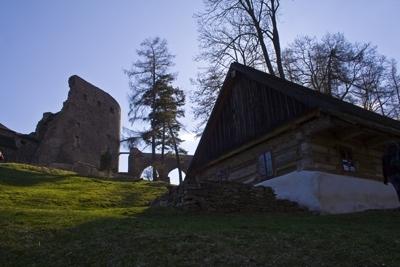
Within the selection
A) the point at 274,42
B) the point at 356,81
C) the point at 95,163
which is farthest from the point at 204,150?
the point at 95,163

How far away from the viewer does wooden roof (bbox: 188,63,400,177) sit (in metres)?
15.7

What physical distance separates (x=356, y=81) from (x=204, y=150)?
13.2 meters

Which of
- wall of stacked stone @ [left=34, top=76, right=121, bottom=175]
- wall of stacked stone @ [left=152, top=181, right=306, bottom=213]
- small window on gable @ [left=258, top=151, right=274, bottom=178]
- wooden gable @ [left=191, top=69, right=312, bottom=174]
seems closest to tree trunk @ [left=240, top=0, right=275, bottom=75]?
wooden gable @ [left=191, top=69, right=312, bottom=174]

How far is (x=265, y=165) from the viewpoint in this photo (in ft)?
58.2

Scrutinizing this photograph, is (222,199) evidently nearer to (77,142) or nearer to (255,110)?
(255,110)

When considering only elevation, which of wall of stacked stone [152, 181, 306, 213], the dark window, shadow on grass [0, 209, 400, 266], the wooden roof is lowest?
shadow on grass [0, 209, 400, 266]

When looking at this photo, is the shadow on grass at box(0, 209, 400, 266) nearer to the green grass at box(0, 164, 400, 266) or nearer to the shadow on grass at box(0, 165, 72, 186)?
the green grass at box(0, 164, 400, 266)

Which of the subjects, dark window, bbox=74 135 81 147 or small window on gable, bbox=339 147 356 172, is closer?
small window on gable, bbox=339 147 356 172

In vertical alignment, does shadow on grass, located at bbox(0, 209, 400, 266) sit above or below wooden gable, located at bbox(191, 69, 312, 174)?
below

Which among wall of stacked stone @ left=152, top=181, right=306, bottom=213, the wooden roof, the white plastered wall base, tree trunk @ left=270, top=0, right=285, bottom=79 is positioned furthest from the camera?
tree trunk @ left=270, top=0, right=285, bottom=79

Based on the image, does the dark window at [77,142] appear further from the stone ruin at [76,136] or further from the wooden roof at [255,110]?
the wooden roof at [255,110]

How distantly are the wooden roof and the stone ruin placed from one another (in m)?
21.9

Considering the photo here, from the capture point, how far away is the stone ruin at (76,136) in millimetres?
44312

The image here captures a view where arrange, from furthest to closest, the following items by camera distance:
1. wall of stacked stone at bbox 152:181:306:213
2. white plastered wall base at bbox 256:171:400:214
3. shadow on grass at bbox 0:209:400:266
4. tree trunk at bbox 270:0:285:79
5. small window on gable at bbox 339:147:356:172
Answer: tree trunk at bbox 270:0:285:79 → small window on gable at bbox 339:147:356:172 → white plastered wall base at bbox 256:171:400:214 → wall of stacked stone at bbox 152:181:306:213 → shadow on grass at bbox 0:209:400:266
